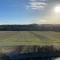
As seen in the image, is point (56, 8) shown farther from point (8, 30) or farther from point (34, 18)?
point (8, 30)

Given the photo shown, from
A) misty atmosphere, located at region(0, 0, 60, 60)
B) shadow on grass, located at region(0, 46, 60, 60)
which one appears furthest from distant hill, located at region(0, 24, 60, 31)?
shadow on grass, located at region(0, 46, 60, 60)

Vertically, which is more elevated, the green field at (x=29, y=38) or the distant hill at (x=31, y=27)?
the distant hill at (x=31, y=27)

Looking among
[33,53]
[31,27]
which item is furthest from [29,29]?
[33,53]

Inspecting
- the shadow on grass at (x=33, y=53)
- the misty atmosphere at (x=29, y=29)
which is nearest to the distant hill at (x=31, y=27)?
the misty atmosphere at (x=29, y=29)

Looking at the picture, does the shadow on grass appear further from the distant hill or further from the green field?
the distant hill

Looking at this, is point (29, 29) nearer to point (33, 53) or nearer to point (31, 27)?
point (31, 27)

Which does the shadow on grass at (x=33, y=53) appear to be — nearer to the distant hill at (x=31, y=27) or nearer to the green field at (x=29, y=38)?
the green field at (x=29, y=38)

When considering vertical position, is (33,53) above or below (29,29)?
below
